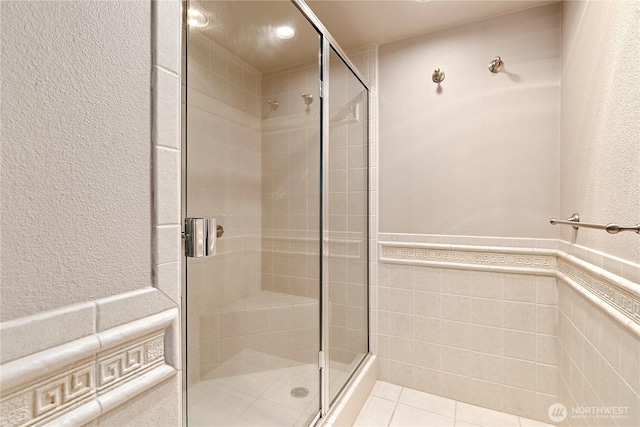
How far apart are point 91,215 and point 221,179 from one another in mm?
570

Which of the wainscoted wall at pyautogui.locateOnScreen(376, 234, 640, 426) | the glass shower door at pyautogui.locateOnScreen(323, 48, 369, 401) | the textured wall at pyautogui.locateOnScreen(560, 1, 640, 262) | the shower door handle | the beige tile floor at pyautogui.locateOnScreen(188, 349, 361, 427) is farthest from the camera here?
the glass shower door at pyautogui.locateOnScreen(323, 48, 369, 401)

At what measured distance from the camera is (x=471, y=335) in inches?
69.9

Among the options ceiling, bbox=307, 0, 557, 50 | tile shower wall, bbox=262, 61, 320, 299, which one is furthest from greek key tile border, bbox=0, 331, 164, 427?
ceiling, bbox=307, 0, 557, 50

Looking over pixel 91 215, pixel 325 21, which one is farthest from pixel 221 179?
pixel 325 21

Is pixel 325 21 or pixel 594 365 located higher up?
pixel 325 21

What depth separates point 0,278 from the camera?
417 mm

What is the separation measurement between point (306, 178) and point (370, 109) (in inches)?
35.1

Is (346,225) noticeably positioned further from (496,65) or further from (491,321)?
(496,65)

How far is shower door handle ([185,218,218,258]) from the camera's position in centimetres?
81

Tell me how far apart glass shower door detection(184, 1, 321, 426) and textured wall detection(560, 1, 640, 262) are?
3.48ft

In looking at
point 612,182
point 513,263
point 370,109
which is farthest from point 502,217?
point 370,109

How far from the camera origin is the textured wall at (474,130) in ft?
5.34

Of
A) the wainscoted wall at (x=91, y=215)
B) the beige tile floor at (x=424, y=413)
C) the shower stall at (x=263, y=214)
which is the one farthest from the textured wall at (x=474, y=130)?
the wainscoted wall at (x=91, y=215)

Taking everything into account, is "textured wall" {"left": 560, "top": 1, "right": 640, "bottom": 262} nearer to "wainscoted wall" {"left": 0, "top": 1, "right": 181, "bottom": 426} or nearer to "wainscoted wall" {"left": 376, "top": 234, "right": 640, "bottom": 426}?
"wainscoted wall" {"left": 376, "top": 234, "right": 640, "bottom": 426}
